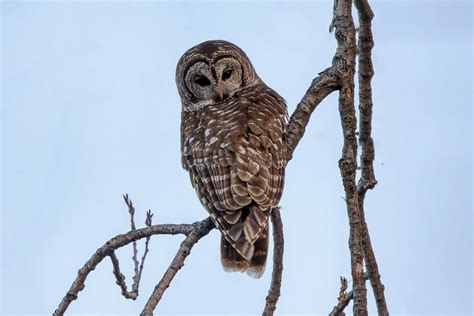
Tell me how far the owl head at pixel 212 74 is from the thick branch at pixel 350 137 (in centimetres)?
119

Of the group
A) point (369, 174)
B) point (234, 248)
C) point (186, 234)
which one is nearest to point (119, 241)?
point (186, 234)

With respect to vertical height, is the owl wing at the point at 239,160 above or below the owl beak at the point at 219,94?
below

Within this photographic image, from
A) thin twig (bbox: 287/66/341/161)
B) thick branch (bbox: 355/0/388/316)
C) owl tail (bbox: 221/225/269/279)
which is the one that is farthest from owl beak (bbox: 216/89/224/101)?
owl tail (bbox: 221/225/269/279)

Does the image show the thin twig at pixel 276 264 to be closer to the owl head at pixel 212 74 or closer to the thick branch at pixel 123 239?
the thick branch at pixel 123 239

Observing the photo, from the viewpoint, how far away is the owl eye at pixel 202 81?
607 cm

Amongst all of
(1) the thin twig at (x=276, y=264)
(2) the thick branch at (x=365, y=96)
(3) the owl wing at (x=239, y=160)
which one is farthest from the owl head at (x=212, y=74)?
(1) the thin twig at (x=276, y=264)

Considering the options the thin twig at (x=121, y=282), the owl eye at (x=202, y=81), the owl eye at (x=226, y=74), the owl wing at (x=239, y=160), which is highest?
the owl eye at (x=226, y=74)

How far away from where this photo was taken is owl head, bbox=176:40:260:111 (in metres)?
5.89

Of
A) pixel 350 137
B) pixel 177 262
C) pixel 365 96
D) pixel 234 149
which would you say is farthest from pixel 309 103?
pixel 177 262

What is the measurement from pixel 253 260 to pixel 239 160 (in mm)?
618

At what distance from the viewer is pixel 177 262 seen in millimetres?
3570

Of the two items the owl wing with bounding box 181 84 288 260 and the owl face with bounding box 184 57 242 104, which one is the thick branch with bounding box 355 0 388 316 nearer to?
the owl wing with bounding box 181 84 288 260

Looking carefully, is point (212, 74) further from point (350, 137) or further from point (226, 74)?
point (350, 137)

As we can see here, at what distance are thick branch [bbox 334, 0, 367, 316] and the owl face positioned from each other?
1209 mm
